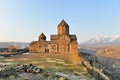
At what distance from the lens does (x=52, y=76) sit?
98.9 feet

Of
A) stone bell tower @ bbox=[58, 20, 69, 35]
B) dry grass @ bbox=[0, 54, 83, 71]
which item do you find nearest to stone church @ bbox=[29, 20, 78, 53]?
stone bell tower @ bbox=[58, 20, 69, 35]

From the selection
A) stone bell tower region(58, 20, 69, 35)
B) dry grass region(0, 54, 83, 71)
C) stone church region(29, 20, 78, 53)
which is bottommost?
dry grass region(0, 54, 83, 71)

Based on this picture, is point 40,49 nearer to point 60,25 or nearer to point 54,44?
point 54,44

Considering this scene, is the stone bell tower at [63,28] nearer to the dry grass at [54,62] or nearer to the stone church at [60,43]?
the stone church at [60,43]

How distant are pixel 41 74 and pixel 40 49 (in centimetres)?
4597

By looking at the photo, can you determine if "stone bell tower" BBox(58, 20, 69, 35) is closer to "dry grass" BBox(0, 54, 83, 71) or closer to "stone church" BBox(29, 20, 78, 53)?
"stone church" BBox(29, 20, 78, 53)

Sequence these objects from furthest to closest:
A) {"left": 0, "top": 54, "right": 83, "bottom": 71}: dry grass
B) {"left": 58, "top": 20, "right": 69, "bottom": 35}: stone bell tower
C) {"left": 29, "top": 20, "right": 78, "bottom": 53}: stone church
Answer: {"left": 58, "top": 20, "right": 69, "bottom": 35}: stone bell tower → {"left": 29, "top": 20, "right": 78, "bottom": 53}: stone church → {"left": 0, "top": 54, "right": 83, "bottom": 71}: dry grass

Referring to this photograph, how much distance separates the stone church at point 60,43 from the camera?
7500cm

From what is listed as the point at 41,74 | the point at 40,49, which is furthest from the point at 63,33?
the point at 41,74

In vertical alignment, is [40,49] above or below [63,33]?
below

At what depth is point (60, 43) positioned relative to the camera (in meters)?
75.4

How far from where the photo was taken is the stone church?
2953 inches

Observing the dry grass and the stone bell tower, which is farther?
the stone bell tower

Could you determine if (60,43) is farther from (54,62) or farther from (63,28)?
(54,62)
